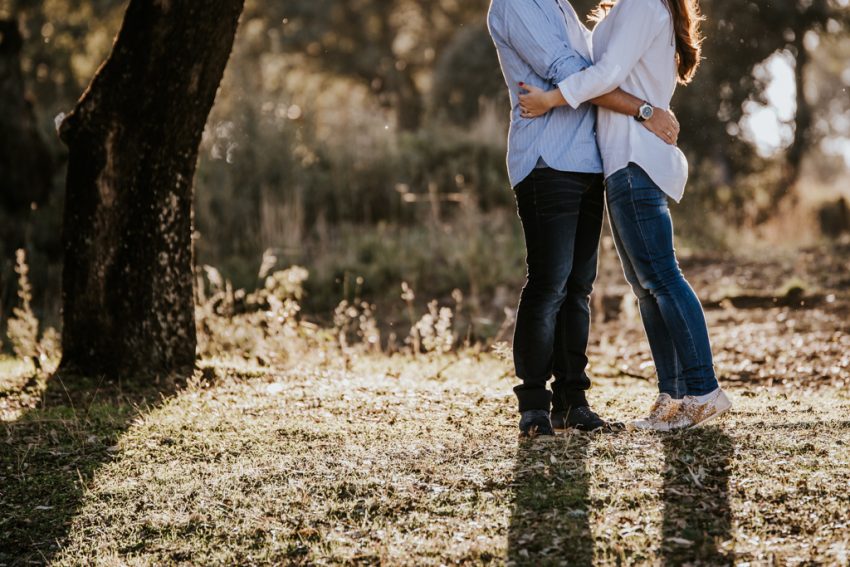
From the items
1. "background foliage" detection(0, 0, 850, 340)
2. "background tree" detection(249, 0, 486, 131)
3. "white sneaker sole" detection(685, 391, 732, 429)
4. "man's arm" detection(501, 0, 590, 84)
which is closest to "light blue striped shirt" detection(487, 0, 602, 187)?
"man's arm" detection(501, 0, 590, 84)

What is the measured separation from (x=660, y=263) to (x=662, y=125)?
1.85 ft

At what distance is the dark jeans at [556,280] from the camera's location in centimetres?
405

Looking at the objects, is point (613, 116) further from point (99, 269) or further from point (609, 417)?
point (99, 269)

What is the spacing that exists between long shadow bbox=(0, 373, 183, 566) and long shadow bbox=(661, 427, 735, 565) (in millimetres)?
2091

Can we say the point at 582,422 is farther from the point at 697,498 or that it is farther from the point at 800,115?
the point at 800,115

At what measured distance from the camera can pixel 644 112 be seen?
4051 mm

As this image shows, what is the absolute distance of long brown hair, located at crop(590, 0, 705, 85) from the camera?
161 inches

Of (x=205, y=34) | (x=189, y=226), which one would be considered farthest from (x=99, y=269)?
(x=205, y=34)

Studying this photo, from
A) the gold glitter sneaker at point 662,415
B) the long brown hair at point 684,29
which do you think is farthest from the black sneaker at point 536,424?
the long brown hair at point 684,29

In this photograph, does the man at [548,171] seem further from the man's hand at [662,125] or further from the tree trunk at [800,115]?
the tree trunk at [800,115]

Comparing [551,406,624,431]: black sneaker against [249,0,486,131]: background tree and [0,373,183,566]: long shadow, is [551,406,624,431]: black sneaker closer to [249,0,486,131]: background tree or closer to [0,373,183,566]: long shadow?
[0,373,183,566]: long shadow

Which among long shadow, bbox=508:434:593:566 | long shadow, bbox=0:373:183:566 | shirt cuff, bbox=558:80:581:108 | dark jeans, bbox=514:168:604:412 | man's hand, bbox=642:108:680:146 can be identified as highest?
shirt cuff, bbox=558:80:581:108

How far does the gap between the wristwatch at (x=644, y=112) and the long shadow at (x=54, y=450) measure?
266 cm

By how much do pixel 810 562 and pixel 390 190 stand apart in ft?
32.8
